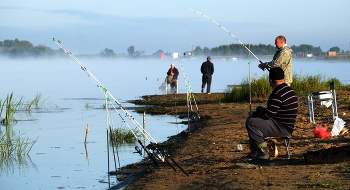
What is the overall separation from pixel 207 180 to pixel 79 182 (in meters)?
2.72

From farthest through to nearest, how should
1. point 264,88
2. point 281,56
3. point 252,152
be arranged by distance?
point 264,88 → point 281,56 → point 252,152

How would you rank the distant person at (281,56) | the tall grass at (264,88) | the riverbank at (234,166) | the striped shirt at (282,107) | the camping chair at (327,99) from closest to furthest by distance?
the riverbank at (234,166) < the striped shirt at (282,107) < the distant person at (281,56) < the camping chair at (327,99) < the tall grass at (264,88)

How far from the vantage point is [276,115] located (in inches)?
309

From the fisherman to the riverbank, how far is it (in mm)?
381

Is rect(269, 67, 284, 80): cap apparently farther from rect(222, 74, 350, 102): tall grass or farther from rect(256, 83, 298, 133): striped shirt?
rect(222, 74, 350, 102): tall grass

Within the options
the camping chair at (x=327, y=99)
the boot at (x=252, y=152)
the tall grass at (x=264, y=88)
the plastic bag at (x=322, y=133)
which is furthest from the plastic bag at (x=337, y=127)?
the tall grass at (x=264, y=88)

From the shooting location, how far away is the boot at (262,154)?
7938 mm

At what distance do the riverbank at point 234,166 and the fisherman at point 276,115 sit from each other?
381mm

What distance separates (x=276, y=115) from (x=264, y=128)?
23 cm

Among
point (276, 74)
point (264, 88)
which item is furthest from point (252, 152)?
point (264, 88)

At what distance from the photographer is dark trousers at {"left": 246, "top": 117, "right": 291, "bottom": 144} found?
25.6ft

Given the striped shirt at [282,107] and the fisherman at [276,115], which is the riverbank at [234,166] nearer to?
the fisherman at [276,115]

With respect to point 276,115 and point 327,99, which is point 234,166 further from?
point 327,99

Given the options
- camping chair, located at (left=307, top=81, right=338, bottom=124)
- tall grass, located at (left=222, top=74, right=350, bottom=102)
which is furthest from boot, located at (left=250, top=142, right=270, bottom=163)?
tall grass, located at (left=222, top=74, right=350, bottom=102)
